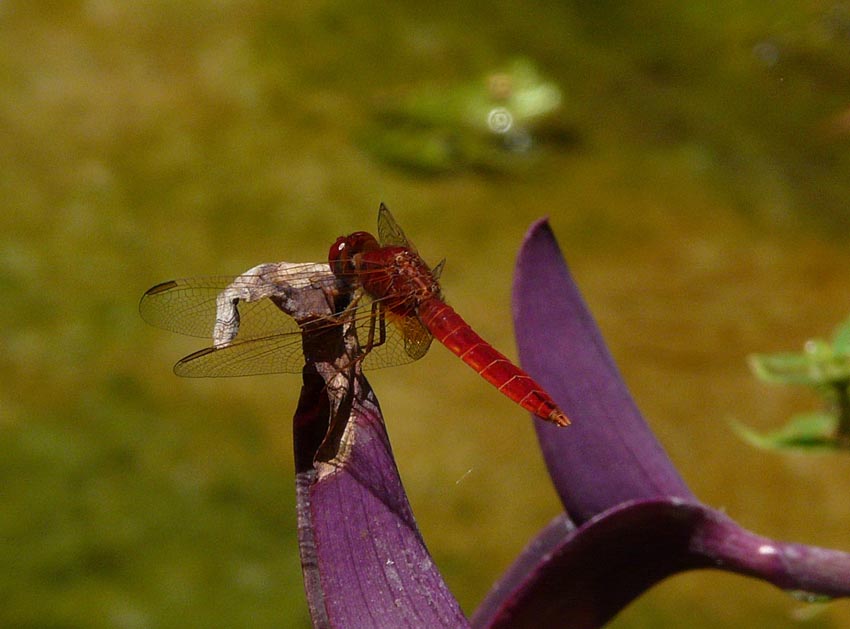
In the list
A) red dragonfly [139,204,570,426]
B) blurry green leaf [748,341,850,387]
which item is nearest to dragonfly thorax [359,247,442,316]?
red dragonfly [139,204,570,426]

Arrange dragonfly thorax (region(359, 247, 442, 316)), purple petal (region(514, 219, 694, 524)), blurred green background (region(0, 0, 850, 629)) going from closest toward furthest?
purple petal (region(514, 219, 694, 524)), dragonfly thorax (region(359, 247, 442, 316)), blurred green background (region(0, 0, 850, 629))

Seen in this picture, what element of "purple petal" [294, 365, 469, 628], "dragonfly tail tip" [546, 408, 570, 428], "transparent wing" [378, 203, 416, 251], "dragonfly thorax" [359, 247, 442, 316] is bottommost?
"purple petal" [294, 365, 469, 628]

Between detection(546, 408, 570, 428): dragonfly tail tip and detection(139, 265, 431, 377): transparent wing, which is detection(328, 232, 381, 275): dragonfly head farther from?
detection(546, 408, 570, 428): dragonfly tail tip

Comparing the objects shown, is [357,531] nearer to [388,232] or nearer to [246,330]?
[246,330]

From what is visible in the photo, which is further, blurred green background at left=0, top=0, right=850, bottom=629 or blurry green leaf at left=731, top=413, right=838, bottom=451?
blurred green background at left=0, top=0, right=850, bottom=629

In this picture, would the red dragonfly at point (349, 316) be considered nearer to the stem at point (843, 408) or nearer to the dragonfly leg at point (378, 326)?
the dragonfly leg at point (378, 326)

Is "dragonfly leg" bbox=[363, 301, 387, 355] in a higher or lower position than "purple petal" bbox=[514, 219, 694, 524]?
higher

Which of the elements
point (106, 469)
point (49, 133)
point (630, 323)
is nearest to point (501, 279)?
point (630, 323)

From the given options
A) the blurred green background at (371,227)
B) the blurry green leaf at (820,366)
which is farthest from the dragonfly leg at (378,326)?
the blurred green background at (371,227)

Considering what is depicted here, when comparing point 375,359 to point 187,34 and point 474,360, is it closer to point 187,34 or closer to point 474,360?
point 474,360
